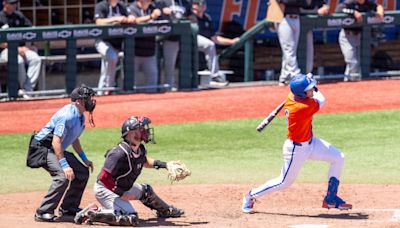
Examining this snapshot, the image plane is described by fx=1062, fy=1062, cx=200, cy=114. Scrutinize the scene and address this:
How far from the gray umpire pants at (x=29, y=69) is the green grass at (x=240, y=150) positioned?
7.87 feet

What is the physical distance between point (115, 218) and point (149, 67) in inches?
338

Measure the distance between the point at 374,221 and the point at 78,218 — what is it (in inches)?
108

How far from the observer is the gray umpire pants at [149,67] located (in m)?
18.0

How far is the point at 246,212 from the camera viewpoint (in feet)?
34.1

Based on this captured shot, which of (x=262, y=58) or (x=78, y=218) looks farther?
(x=262, y=58)

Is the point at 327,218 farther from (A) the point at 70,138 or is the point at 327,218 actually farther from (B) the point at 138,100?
(B) the point at 138,100

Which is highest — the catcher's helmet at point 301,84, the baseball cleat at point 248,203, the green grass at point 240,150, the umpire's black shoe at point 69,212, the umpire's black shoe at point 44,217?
the catcher's helmet at point 301,84

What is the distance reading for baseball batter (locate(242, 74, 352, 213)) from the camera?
10039 millimetres

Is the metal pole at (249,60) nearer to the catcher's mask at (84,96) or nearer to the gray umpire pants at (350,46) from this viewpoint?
the gray umpire pants at (350,46)

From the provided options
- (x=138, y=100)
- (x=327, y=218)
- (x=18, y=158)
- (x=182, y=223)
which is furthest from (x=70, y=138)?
(x=138, y=100)

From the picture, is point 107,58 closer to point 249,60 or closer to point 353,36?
point 249,60

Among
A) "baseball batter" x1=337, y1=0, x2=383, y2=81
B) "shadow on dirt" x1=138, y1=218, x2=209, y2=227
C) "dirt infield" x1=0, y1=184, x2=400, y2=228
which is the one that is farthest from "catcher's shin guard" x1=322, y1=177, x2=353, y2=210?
"baseball batter" x1=337, y1=0, x2=383, y2=81

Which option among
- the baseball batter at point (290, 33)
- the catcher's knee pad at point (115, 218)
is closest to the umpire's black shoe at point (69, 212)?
the catcher's knee pad at point (115, 218)

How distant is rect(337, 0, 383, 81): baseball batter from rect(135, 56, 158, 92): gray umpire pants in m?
3.42
